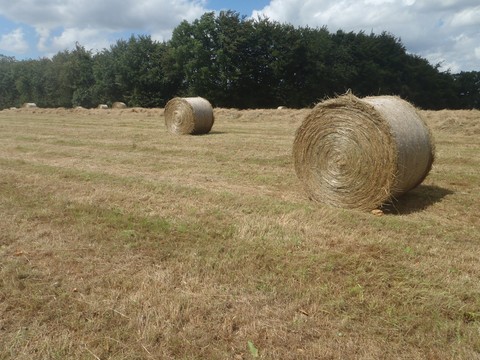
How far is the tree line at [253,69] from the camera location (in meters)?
43.9

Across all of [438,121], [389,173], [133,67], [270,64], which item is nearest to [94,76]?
[133,67]

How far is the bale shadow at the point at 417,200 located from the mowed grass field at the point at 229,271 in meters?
0.03

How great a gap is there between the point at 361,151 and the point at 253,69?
1531 inches

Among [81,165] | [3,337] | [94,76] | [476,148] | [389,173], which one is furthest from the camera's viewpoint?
[94,76]

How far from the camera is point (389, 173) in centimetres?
660

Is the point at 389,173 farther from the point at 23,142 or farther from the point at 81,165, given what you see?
the point at 23,142

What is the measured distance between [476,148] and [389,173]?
717 centimetres

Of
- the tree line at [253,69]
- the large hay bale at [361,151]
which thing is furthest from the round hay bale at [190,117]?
the tree line at [253,69]

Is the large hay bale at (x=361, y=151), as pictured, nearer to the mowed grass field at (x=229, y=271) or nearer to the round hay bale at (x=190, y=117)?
the mowed grass field at (x=229, y=271)

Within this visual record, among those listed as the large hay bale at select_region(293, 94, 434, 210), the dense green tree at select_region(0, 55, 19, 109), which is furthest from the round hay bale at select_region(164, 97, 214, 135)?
the dense green tree at select_region(0, 55, 19, 109)

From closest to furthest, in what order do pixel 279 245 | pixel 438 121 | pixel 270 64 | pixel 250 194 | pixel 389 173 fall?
pixel 279 245 < pixel 389 173 < pixel 250 194 < pixel 438 121 < pixel 270 64

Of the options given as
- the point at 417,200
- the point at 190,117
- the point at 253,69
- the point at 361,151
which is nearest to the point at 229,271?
the point at 361,151

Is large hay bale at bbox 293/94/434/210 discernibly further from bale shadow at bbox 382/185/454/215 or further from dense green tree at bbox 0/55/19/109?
dense green tree at bbox 0/55/19/109

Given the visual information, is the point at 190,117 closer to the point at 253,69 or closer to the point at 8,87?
the point at 253,69
